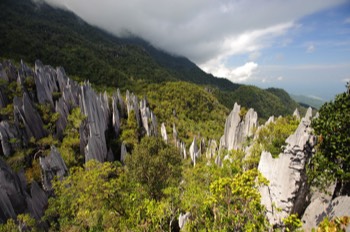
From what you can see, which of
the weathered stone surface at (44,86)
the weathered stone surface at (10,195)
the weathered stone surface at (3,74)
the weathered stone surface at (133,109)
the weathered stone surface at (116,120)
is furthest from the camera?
the weathered stone surface at (133,109)

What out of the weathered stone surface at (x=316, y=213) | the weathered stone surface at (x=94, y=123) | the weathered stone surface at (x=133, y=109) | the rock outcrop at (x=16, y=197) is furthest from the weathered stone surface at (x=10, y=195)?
the weathered stone surface at (x=316, y=213)

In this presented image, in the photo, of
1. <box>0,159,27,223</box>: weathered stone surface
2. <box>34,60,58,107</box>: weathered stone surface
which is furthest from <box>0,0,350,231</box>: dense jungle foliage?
<box>0,159,27,223</box>: weathered stone surface

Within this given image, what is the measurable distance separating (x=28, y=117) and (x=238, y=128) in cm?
4572

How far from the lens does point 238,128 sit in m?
47.6

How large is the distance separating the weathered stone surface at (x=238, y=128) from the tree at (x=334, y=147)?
94.5ft

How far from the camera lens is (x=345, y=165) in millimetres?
13570

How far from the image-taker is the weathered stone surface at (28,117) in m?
39.8

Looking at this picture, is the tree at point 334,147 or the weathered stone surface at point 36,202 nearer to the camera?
the tree at point 334,147

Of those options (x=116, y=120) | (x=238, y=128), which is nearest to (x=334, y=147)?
(x=238, y=128)

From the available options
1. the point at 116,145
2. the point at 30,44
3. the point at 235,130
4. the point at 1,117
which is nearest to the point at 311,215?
the point at 235,130

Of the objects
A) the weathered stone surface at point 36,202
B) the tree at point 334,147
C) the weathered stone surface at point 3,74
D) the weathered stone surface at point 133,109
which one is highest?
the tree at point 334,147

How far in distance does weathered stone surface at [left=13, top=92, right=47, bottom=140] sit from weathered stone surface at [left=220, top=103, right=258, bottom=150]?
42170 mm

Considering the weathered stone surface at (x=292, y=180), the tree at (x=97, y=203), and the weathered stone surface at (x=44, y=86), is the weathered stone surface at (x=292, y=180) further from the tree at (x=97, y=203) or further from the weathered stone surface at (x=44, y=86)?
the weathered stone surface at (x=44, y=86)

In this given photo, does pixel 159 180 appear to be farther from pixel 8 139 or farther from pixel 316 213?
pixel 8 139
